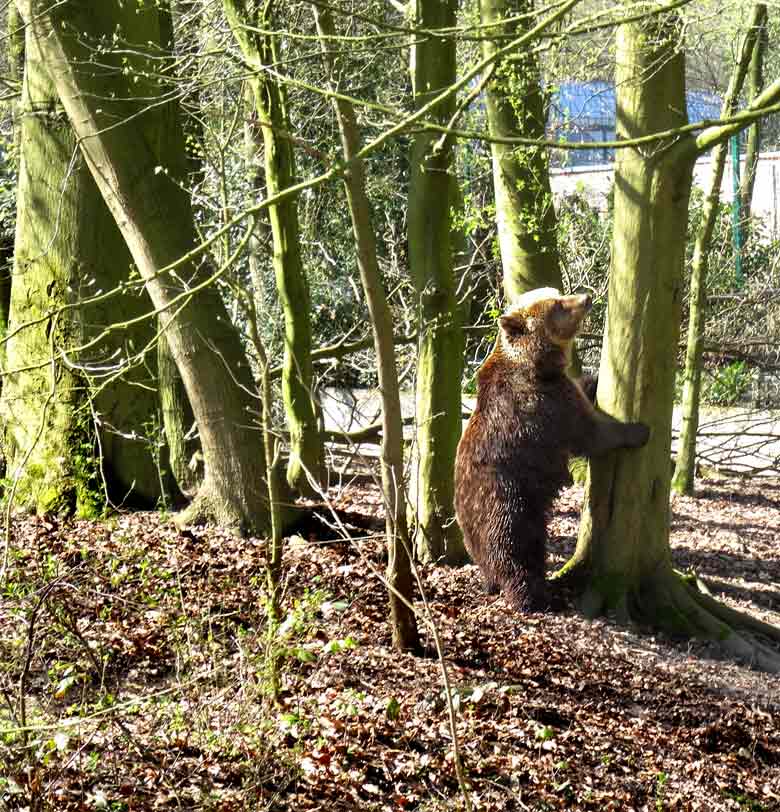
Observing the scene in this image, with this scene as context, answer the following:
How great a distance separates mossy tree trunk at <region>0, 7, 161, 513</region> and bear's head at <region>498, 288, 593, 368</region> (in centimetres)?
318

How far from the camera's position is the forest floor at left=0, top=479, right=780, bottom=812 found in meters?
4.55

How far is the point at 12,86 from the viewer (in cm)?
1048

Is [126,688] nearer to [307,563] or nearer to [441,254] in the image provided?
[307,563]

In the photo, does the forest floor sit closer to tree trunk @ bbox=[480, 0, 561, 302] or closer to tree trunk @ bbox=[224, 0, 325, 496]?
A: tree trunk @ bbox=[224, 0, 325, 496]

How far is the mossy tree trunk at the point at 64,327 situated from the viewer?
29.0ft

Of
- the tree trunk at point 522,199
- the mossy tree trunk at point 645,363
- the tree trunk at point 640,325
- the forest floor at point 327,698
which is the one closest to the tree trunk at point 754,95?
the tree trunk at point 522,199

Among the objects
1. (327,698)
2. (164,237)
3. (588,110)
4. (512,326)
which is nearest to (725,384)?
(588,110)

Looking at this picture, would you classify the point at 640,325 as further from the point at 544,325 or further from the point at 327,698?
the point at 327,698

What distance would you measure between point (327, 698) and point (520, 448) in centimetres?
260

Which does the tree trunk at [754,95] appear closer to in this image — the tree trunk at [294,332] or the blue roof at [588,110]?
the blue roof at [588,110]

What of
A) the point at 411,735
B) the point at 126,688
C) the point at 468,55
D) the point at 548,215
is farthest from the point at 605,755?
the point at 468,55

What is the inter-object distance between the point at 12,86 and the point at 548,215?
5520mm

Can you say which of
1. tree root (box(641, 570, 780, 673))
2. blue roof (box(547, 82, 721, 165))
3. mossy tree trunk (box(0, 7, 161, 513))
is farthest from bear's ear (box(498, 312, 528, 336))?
mossy tree trunk (box(0, 7, 161, 513))

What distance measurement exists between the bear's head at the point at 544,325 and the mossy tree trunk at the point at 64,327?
10.4ft
